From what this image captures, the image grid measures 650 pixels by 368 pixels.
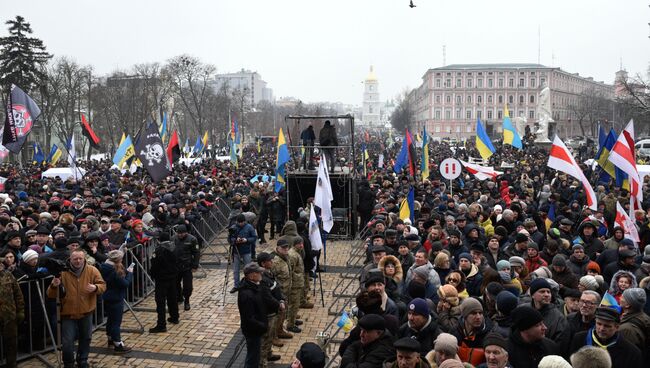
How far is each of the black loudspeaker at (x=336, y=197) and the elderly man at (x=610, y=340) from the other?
39.3 ft

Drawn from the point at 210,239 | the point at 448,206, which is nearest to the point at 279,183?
the point at 210,239

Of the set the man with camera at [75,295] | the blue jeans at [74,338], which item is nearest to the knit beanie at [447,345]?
the man with camera at [75,295]

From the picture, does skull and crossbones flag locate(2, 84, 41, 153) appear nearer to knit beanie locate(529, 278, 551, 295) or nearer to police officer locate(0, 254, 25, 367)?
police officer locate(0, 254, 25, 367)

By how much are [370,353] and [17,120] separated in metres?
13.3

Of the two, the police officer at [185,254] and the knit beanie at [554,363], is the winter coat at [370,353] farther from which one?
the police officer at [185,254]

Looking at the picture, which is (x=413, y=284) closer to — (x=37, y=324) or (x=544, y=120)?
(x=37, y=324)

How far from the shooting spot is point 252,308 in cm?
667

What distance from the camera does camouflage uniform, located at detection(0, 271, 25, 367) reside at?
6719 mm

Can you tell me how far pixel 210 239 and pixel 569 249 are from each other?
34.4 ft

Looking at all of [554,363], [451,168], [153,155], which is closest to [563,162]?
[451,168]

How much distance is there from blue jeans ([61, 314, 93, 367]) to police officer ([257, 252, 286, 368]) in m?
2.36

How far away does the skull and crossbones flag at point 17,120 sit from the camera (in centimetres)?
1421

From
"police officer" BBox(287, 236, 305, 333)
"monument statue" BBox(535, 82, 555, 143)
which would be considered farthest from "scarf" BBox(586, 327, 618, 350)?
"monument statue" BBox(535, 82, 555, 143)

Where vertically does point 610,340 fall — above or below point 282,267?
above
